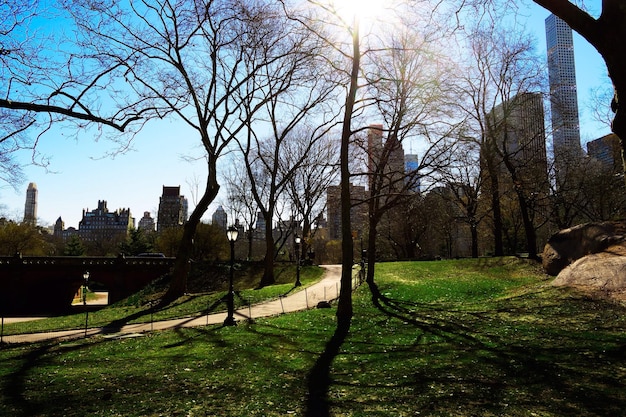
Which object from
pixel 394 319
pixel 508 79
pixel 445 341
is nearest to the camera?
pixel 445 341

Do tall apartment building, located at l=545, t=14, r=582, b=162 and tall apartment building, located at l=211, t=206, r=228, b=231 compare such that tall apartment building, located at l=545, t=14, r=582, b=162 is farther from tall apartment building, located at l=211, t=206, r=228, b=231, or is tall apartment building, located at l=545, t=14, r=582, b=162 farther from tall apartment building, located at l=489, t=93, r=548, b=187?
tall apartment building, located at l=211, t=206, r=228, b=231

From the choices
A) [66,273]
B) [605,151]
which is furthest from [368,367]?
[66,273]

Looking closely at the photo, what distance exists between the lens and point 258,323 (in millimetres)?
14461

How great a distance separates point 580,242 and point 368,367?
13.1 m

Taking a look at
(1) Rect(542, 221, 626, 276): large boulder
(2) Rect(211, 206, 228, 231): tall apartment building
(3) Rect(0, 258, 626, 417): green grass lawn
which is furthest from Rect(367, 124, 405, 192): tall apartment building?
(2) Rect(211, 206, 228, 231): tall apartment building

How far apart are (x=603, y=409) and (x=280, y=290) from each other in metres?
21.2

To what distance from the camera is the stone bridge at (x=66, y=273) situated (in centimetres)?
4188

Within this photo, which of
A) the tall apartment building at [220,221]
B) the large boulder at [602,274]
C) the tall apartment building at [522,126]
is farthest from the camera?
the tall apartment building at [220,221]

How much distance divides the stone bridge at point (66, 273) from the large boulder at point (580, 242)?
3421cm

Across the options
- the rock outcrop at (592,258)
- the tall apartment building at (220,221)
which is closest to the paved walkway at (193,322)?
the rock outcrop at (592,258)

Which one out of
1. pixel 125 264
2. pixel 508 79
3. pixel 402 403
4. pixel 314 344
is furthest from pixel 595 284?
pixel 125 264

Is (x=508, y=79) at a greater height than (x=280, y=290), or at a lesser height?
greater

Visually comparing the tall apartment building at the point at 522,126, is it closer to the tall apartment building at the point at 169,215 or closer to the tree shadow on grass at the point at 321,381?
the tree shadow on grass at the point at 321,381

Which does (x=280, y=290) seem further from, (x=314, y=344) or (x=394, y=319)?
(x=314, y=344)
